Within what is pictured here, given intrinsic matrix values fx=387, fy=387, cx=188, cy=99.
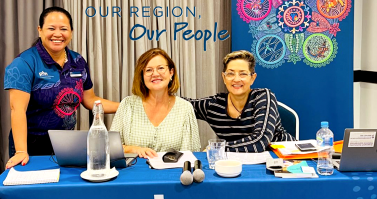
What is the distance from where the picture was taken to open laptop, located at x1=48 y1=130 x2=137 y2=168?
5.77ft

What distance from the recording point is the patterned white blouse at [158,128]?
234cm

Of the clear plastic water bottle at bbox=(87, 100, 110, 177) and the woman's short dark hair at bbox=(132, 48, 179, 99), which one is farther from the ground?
the woman's short dark hair at bbox=(132, 48, 179, 99)

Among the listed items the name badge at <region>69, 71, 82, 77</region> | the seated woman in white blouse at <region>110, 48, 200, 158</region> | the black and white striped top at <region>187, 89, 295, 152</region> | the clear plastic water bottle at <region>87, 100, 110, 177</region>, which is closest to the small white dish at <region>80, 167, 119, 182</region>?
the clear plastic water bottle at <region>87, 100, 110, 177</region>

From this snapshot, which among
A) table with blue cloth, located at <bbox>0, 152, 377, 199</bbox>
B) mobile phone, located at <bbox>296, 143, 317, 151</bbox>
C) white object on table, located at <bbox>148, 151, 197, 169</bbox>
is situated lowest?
table with blue cloth, located at <bbox>0, 152, 377, 199</bbox>

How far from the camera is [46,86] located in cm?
237

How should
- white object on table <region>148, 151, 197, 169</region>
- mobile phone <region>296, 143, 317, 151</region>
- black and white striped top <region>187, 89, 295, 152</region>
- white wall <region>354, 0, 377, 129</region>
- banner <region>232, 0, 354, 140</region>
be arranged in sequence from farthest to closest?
white wall <region>354, 0, 377, 129</region>
banner <region>232, 0, 354, 140</region>
black and white striped top <region>187, 89, 295, 152</region>
mobile phone <region>296, 143, 317, 151</region>
white object on table <region>148, 151, 197, 169</region>

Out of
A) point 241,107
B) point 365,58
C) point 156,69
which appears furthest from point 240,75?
point 365,58

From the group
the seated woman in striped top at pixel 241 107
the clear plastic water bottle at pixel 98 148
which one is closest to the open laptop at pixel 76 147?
the clear plastic water bottle at pixel 98 148

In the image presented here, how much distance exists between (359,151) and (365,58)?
1.88 metres

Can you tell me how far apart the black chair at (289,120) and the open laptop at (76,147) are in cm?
130

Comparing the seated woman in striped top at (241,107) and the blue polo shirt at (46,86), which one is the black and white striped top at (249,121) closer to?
the seated woman in striped top at (241,107)

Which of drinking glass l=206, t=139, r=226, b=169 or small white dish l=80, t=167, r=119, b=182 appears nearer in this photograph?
small white dish l=80, t=167, r=119, b=182

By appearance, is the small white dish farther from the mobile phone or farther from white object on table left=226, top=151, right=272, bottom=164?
the mobile phone

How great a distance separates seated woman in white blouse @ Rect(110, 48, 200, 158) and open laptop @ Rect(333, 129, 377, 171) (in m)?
0.97
